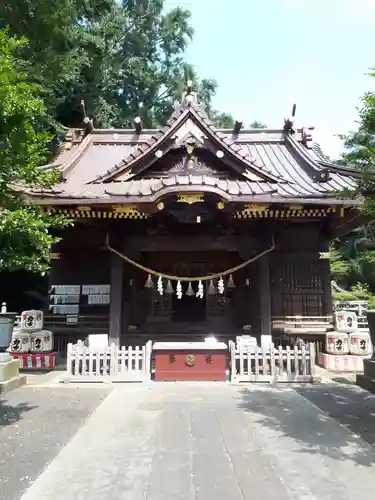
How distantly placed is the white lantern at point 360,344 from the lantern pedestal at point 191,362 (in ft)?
13.7

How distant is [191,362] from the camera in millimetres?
9242

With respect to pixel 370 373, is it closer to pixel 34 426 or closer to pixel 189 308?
pixel 189 308

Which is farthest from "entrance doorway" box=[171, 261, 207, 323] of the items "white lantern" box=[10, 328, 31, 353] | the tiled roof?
"white lantern" box=[10, 328, 31, 353]

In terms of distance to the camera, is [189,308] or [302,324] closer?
[302,324]

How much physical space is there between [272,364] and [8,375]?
5.87 metres

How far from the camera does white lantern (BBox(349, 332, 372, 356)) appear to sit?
10930mm

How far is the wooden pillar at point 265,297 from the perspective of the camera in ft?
35.2

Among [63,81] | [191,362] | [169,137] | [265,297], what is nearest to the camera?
[191,362]

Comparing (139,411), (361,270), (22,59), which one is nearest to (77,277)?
(139,411)

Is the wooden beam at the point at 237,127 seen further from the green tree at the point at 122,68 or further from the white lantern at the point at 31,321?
the white lantern at the point at 31,321

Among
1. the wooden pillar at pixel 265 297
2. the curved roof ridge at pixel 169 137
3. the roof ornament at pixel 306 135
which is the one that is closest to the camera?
the wooden pillar at pixel 265 297

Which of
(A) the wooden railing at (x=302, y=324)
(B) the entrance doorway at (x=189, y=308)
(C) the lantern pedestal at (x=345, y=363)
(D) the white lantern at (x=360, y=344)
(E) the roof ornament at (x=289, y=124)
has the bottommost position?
(C) the lantern pedestal at (x=345, y=363)

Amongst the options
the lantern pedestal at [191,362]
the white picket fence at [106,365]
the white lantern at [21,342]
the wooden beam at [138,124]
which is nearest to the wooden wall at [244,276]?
the white lantern at [21,342]

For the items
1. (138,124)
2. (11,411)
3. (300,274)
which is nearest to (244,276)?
(300,274)
